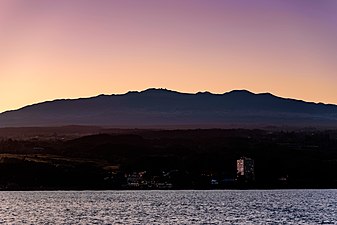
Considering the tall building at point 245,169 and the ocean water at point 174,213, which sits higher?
the tall building at point 245,169

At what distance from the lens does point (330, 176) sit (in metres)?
172

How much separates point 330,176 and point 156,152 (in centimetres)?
4331

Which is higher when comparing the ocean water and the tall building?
the tall building

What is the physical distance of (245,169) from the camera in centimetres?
16775

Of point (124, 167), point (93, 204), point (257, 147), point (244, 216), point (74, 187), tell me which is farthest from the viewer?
point (257, 147)

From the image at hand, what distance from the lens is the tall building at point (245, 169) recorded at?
6624 inches

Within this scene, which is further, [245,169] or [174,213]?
[245,169]

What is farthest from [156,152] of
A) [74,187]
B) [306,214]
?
[306,214]

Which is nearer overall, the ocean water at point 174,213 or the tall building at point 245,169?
the ocean water at point 174,213

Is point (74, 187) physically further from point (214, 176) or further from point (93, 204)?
point (93, 204)

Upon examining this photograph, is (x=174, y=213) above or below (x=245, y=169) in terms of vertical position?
below

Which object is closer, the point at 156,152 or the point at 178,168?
the point at 178,168

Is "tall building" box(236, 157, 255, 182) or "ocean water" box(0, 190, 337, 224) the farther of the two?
"tall building" box(236, 157, 255, 182)

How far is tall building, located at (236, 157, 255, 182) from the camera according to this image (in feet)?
552
